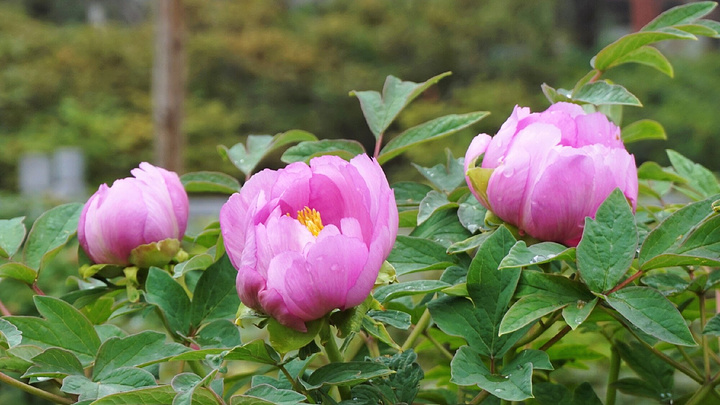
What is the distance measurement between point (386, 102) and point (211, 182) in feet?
0.37

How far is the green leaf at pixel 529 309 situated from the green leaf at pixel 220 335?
0.13 metres

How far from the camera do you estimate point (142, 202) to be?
1.26 feet

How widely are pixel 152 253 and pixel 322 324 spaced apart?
0.43ft

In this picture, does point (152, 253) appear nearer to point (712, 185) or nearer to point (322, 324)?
point (322, 324)

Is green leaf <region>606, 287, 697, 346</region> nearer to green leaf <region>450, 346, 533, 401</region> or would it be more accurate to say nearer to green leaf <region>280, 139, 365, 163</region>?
green leaf <region>450, 346, 533, 401</region>

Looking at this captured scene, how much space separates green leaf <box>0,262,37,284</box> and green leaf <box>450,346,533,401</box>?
0.22 metres

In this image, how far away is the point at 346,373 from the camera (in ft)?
0.98

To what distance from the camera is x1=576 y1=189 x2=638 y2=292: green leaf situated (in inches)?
12.1

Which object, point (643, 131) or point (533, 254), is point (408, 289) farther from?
point (643, 131)

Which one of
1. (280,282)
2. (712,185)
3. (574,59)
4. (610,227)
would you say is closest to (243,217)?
(280,282)

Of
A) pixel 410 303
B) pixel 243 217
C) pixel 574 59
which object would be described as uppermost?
pixel 243 217

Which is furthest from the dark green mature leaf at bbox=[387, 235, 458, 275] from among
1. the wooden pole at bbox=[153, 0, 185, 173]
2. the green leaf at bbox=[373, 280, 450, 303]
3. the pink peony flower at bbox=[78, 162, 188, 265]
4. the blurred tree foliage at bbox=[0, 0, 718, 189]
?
the blurred tree foliage at bbox=[0, 0, 718, 189]

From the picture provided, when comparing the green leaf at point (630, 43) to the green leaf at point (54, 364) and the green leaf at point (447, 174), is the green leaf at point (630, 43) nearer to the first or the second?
the green leaf at point (447, 174)

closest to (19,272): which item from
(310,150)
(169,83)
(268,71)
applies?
(310,150)
